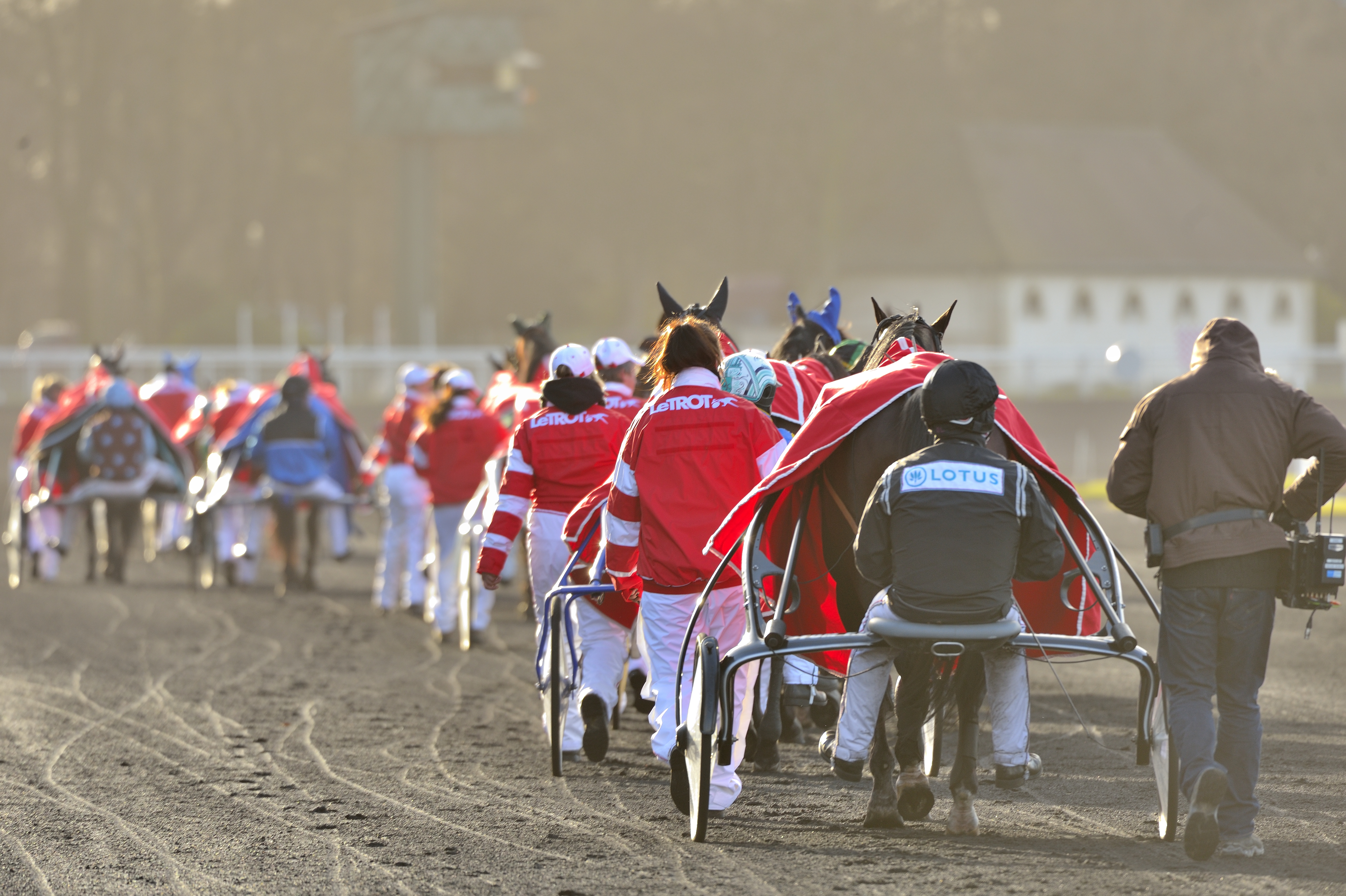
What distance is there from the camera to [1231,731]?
663cm

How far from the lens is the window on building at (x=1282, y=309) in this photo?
56375 mm

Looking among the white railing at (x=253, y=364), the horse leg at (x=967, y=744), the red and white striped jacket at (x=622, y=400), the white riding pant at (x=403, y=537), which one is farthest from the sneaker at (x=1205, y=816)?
the white railing at (x=253, y=364)

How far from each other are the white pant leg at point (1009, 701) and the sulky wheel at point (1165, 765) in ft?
1.53

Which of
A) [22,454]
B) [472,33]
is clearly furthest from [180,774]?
[472,33]

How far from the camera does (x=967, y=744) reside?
6793 mm

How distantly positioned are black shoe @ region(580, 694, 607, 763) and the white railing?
27.2m

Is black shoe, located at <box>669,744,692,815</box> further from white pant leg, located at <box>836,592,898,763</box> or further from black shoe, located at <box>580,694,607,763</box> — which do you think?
black shoe, located at <box>580,694,607,763</box>

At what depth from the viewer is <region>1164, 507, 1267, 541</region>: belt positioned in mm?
6617

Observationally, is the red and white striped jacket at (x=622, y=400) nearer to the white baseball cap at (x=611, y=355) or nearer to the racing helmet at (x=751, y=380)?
the white baseball cap at (x=611, y=355)

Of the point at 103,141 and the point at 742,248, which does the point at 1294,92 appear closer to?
the point at 742,248

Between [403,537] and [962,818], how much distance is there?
926 centimetres

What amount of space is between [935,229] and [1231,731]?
4990cm

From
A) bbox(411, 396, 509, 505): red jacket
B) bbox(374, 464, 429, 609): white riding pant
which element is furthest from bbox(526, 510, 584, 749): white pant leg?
bbox(374, 464, 429, 609): white riding pant

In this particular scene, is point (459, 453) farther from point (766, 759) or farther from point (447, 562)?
point (766, 759)
